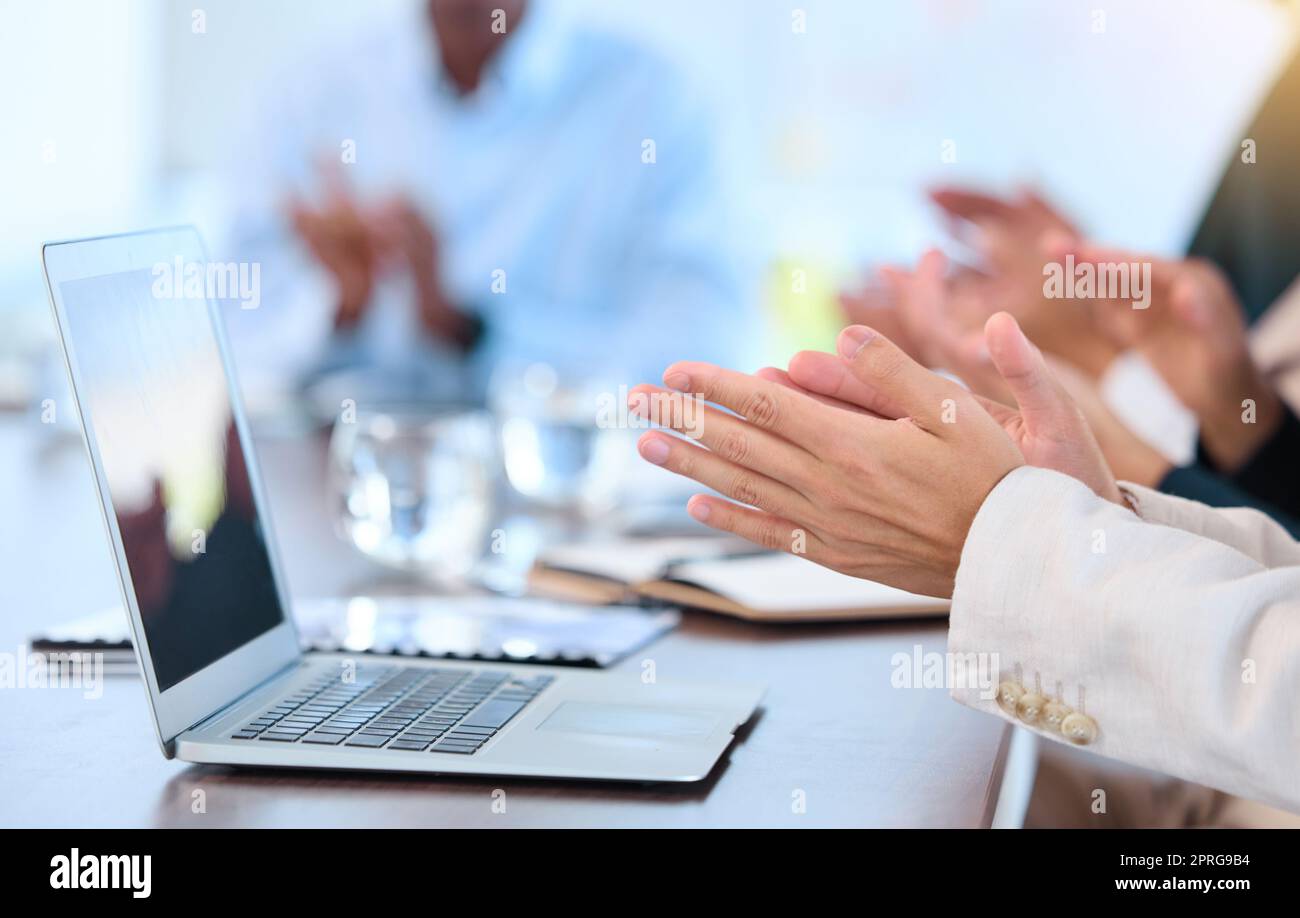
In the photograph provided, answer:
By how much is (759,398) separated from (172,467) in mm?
309

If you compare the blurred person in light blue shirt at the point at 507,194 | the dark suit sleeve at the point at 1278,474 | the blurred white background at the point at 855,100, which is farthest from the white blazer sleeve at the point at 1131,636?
the blurred white background at the point at 855,100

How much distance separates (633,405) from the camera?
719 mm

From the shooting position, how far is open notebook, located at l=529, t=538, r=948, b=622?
38.5 inches

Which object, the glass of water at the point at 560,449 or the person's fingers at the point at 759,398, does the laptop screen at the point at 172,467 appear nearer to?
the person's fingers at the point at 759,398

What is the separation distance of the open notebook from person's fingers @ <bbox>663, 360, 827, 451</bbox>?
0.86 ft

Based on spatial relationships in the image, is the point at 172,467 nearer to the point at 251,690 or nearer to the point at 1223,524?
the point at 251,690

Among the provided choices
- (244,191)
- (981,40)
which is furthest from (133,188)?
(981,40)

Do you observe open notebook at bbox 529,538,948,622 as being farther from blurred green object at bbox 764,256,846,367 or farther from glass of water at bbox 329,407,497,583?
blurred green object at bbox 764,256,846,367

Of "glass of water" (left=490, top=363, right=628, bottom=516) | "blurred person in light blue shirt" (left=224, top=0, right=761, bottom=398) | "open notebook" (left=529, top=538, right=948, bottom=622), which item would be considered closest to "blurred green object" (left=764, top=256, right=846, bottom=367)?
"blurred person in light blue shirt" (left=224, top=0, right=761, bottom=398)

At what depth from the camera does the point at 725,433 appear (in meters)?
0.73

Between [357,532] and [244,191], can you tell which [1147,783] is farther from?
[244,191]

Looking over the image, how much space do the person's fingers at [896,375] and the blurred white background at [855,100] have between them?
11.1 feet

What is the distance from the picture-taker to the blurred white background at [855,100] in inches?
155

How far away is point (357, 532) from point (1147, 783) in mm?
730
